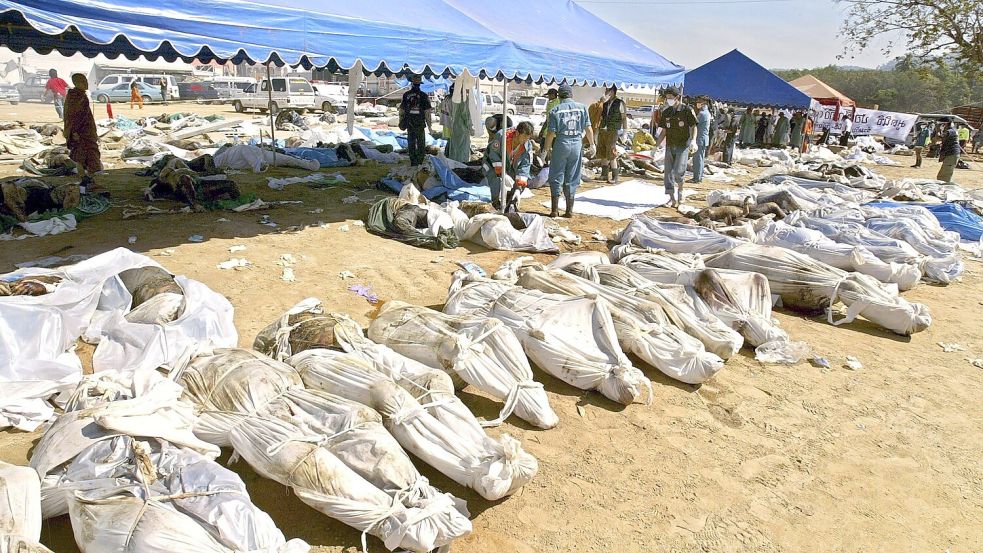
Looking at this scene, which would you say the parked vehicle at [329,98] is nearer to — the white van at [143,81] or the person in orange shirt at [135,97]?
the person in orange shirt at [135,97]

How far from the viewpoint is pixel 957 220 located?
7344 millimetres

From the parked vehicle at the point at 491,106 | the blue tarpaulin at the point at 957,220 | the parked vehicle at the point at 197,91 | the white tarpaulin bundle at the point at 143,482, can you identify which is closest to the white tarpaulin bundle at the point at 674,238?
the blue tarpaulin at the point at 957,220

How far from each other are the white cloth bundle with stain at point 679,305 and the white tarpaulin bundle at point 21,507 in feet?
10.2

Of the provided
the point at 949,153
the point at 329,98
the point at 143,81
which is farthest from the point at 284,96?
the point at 949,153

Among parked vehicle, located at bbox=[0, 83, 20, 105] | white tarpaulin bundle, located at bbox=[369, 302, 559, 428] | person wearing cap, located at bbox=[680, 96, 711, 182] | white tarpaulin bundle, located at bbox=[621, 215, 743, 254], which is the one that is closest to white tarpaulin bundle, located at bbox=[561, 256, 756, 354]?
white tarpaulin bundle, located at bbox=[369, 302, 559, 428]

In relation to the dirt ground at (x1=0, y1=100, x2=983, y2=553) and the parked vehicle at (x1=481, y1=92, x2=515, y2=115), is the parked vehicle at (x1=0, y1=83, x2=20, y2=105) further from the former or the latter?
the dirt ground at (x1=0, y1=100, x2=983, y2=553)

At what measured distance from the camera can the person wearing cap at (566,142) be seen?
6.98 m

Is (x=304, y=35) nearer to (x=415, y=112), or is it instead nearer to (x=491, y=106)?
(x=415, y=112)

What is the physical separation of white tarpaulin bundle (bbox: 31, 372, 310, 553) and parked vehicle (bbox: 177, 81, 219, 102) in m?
26.5

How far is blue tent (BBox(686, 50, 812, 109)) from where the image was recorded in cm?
1298

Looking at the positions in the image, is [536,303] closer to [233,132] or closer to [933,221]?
[933,221]

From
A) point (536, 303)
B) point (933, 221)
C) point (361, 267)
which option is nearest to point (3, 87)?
point (361, 267)

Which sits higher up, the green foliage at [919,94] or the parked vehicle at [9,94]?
the green foliage at [919,94]

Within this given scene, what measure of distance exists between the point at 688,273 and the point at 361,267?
2.81 m
